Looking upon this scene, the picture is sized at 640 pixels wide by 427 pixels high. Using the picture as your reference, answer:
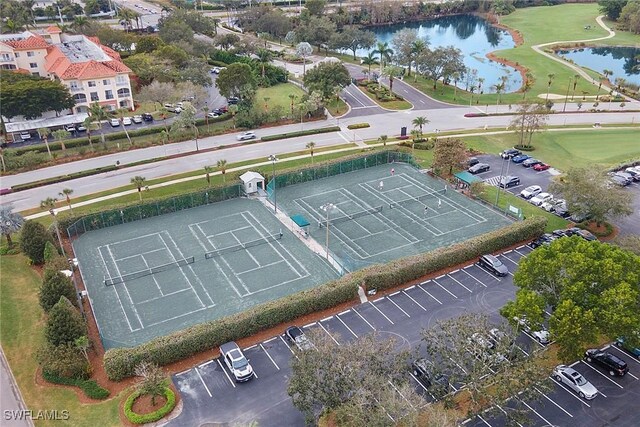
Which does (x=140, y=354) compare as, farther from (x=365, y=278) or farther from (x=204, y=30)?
(x=204, y=30)

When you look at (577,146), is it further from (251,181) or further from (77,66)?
(77,66)

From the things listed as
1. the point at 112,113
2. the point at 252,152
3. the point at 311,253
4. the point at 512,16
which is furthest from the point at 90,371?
the point at 512,16

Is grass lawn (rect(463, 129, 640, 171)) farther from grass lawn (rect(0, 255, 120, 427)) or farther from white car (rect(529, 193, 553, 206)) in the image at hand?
grass lawn (rect(0, 255, 120, 427))

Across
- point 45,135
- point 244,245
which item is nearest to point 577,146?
point 244,245

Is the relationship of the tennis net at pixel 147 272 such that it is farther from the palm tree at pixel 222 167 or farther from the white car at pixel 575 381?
the white car at pixel 575 381

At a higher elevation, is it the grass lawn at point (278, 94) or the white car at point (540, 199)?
the grass lawn at point (278, 94)

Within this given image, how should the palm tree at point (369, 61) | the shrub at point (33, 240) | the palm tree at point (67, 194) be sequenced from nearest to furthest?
the shrub at point (33, 240) < the palm tree at point (67, 194) < the palm tree at point (369, 61)

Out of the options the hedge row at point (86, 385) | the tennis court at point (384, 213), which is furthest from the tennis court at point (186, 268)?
the tennis court at point (384, 213)
